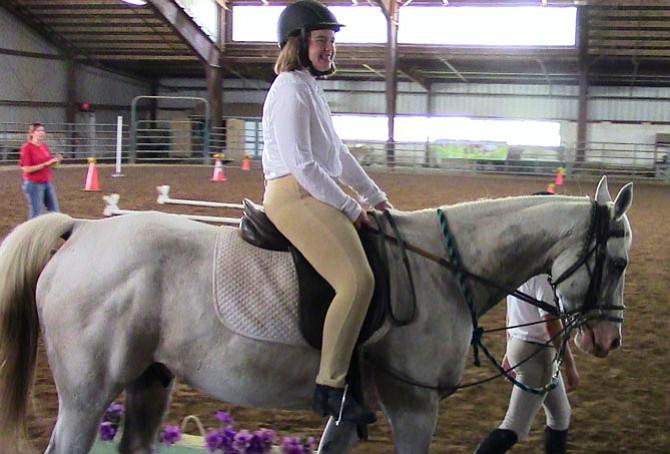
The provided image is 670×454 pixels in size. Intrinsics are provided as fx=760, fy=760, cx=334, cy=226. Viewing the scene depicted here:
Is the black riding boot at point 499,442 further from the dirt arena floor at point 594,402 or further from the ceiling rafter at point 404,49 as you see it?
the ceiling rafter at point 404,49

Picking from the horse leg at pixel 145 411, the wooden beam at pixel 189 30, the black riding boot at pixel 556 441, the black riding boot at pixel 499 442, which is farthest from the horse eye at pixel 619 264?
the wooden beam at pixel 189 30

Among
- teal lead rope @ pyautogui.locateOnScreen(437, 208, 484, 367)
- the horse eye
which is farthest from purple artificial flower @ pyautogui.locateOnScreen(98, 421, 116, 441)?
the horse eye

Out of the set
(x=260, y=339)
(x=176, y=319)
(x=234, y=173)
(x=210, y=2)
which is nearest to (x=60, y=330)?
(x=176, y=319)

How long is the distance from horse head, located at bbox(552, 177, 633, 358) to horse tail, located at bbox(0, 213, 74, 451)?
5.86 feet

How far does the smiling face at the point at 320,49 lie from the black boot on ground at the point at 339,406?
1098 millimetres

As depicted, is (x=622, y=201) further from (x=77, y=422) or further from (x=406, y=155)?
(x=406, y=155)

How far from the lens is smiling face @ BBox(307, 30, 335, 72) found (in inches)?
103

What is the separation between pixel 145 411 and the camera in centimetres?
291

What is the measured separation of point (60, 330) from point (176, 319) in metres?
0.39

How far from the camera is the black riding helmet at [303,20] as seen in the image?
259cm

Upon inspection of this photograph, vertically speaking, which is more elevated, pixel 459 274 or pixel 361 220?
pixel 361 220

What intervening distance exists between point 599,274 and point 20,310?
6.59 feet

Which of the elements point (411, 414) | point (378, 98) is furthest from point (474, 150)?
point (411, 414)

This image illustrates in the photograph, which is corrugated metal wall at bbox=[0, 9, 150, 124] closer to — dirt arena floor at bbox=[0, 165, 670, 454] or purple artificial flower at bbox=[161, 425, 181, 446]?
dirt arena floor at bbox=[0, 165, 670, 454]
